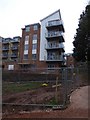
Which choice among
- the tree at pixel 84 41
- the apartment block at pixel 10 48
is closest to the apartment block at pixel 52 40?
the apartment block at pixel 10 48

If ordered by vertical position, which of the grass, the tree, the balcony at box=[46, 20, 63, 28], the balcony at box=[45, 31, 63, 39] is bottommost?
the grass

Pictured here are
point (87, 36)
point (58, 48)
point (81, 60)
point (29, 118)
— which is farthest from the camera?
point (58, 48)

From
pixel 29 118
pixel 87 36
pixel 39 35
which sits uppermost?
pixel 39 35

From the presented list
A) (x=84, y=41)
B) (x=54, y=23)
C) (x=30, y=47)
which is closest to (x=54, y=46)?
(x=54, y=23)

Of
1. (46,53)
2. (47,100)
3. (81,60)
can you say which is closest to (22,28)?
(46,53)

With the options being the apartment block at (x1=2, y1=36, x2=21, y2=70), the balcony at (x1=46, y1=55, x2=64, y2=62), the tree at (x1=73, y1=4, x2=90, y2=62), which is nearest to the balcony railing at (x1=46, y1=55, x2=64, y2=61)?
the balcony at (x1=46, y1=55, x2=64, y2=62)

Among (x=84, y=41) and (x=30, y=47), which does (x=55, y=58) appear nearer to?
(x=30, y=47)

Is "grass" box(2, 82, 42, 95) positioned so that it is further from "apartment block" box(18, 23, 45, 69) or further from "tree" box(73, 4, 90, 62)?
"apartment block" box(18, 23, 45, 69)

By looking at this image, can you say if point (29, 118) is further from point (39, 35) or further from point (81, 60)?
point (39, 35)

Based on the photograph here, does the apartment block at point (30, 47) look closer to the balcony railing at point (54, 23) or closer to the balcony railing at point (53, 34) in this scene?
the balcony railing at point (53, 34)

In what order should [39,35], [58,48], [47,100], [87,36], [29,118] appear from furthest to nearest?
[39,35], [58,48], [87,36], [47,100], [29,118]

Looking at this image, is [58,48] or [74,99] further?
[58,48]

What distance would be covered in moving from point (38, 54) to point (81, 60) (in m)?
25.2

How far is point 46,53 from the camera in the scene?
58438mm
